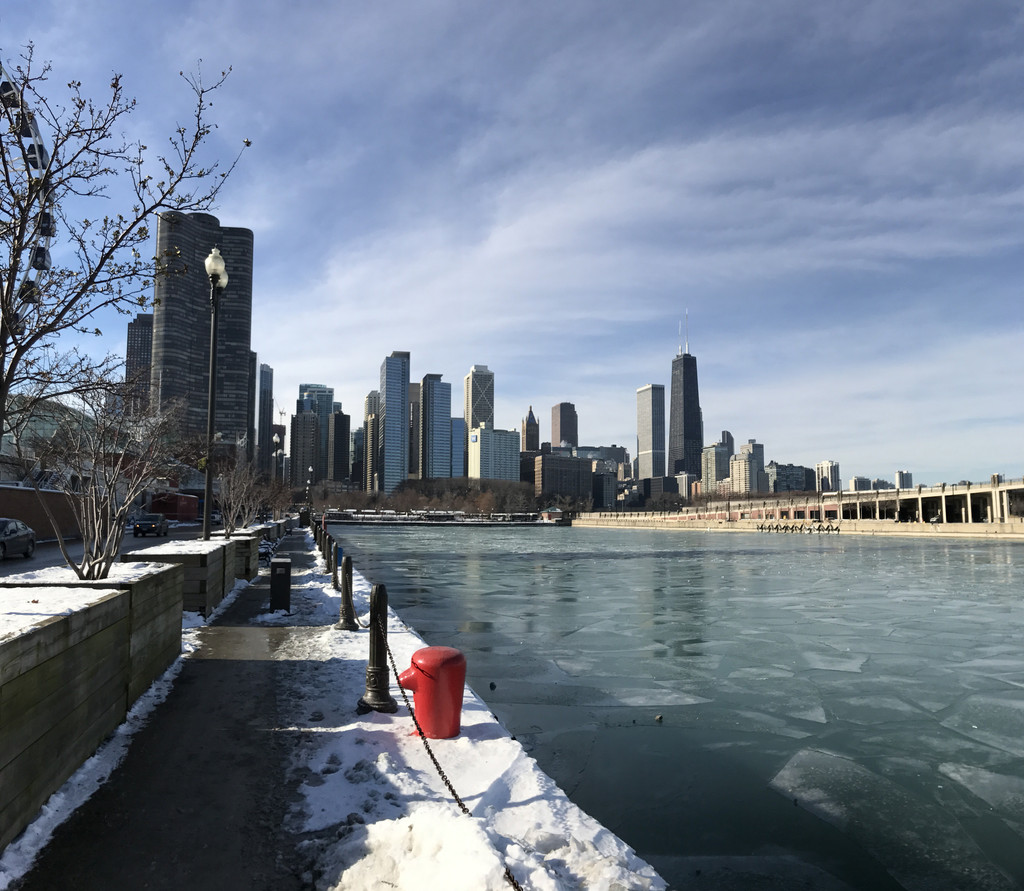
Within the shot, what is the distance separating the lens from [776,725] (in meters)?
8.62

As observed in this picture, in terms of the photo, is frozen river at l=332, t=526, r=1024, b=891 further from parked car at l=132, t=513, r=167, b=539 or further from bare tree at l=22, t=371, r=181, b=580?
parked car at l=132, t=513, r=167, b=539

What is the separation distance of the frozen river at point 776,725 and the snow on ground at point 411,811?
0.84 meters

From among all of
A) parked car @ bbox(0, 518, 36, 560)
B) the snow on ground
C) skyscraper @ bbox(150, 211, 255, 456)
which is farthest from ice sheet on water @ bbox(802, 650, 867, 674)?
skyscraper @ bbox(150, 211, 255, 456)

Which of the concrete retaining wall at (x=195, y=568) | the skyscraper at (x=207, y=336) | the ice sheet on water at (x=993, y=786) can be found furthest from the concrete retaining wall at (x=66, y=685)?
the skyscraper at (x=207, y=336)

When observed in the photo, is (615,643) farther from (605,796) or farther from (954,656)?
(605,796)

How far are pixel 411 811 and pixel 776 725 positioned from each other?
5.28m

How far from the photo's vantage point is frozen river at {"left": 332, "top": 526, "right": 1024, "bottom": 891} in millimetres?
5621

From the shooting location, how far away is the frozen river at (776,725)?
5621 mm

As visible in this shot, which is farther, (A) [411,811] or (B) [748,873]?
(B) [748,873]

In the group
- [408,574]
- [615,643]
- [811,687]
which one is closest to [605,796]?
[811,687]

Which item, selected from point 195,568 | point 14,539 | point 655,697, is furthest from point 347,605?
point 14,539

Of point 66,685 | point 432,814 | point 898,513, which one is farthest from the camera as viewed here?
point 898,513

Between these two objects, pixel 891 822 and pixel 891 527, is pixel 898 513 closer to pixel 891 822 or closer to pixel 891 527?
pixel 891 527

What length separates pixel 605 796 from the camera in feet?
21.4
